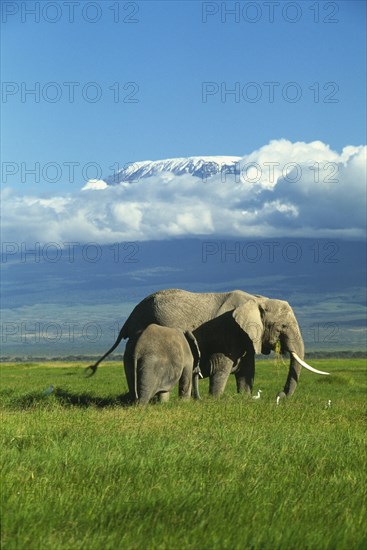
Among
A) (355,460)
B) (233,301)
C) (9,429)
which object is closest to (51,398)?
(233,301)

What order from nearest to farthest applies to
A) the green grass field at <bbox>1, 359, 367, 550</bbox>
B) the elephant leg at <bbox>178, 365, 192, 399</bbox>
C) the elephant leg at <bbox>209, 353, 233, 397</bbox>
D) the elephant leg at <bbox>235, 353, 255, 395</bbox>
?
the green grass field at <bbox>1, 359, 367, 550</bbox>, the elephant leg at <bbox>178, 365, 192, 399</bbox>, the elephant leg at <bbox>209, 353, 233, 397</bbox>, the elephant leg at <bbox>235, 353, 255, 395</bbox>

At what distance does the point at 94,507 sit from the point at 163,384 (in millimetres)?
10359

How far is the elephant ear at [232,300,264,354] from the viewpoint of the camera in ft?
68.5

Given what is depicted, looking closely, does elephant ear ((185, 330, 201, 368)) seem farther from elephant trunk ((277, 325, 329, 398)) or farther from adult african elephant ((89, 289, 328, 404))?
elephant trunk ((277, 325, 329, 398))

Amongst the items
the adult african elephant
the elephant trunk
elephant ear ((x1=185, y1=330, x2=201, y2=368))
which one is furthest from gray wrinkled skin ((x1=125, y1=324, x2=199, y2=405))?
the elephant trunk

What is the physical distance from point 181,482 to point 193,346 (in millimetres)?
11057

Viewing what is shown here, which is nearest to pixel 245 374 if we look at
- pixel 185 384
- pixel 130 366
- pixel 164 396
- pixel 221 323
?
pixel 221 323

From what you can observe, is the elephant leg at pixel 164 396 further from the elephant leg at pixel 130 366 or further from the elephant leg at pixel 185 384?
the elephant leg at pixel 130 366

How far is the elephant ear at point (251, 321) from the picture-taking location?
20.9 m

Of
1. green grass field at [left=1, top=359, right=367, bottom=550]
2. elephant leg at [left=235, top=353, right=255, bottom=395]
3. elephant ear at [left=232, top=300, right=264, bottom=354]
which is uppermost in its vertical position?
elephant ear at [left=232, top=300, right=264, bottom=354]

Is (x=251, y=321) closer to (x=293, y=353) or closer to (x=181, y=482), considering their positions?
(x=293, y=353)

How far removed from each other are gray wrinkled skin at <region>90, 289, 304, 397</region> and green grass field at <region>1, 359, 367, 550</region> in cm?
602

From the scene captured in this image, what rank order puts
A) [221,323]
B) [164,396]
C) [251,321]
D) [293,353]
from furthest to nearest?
[293,353], [221,323], [251,321], [164,396]

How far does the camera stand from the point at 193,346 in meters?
19.8
